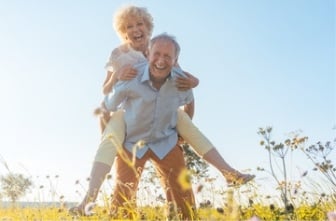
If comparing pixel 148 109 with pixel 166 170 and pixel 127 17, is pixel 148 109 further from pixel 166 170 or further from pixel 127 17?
pixel 127 17

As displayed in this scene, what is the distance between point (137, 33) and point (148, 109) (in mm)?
1044

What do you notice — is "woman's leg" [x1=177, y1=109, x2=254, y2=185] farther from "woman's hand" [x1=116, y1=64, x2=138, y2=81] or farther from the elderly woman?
"woman's hand" [x1=116, y1=64, x2=138, y2=81]

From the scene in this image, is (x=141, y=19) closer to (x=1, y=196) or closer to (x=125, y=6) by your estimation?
(x=125, y=6)

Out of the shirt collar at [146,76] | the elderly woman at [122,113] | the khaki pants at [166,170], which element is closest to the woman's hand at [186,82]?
the elderly woman at [122,113]

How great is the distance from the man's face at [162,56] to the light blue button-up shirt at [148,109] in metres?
0.18

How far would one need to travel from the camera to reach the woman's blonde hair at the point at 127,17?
646 cm

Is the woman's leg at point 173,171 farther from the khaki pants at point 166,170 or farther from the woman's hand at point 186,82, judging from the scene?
the woman's hand at point 186,82

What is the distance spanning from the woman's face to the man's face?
0.83 meters

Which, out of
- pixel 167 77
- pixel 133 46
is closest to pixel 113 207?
pixel 167 77

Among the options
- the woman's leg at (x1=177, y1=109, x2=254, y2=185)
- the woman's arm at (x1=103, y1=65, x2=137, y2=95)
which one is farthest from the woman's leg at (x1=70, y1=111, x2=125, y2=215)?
the woman's leg at (x1=177, y1=109, x2=254, y2=185)

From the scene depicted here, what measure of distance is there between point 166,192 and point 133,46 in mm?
1745

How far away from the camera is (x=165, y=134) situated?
5.84 m

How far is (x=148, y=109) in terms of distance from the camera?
5.80 metres

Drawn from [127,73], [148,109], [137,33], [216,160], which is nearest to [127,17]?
[137,33]
